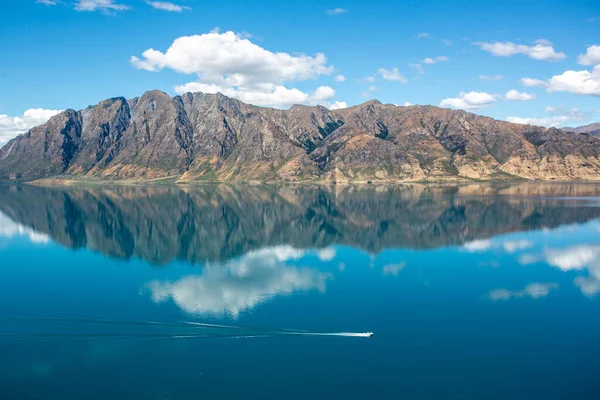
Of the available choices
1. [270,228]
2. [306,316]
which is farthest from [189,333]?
[270,228]

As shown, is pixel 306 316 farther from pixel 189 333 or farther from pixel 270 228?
pixel 270 228

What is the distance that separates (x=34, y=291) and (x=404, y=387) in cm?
7279

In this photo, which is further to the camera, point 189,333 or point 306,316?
point 306,316

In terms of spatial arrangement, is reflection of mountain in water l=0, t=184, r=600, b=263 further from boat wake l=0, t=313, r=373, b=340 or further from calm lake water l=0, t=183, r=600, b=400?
boat wake l=0, t=313, r=373, b=340

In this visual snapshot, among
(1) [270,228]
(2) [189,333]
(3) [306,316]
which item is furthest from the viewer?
(1) [270,228]

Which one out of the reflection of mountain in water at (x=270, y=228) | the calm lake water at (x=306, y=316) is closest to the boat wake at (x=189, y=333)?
the calm lake water at (x=306, y=316)

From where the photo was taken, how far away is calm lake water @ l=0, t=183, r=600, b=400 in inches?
1834

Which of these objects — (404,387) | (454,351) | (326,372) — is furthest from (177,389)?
(454,351)

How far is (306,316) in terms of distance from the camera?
64562mm

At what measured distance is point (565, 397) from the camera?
4366 centimetres

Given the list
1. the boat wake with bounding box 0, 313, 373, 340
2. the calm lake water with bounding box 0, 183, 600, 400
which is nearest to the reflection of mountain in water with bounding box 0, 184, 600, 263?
the calm lake water with bounding box 0, 183, 600, 400

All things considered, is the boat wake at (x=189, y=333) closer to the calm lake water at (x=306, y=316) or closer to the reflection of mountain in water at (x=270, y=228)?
the calm lake water at (x=306, y=316)

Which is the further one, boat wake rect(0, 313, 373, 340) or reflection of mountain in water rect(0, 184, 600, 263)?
reflection of mountain in water rect(0, 184, 600, 263)

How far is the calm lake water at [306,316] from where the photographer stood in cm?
4659
